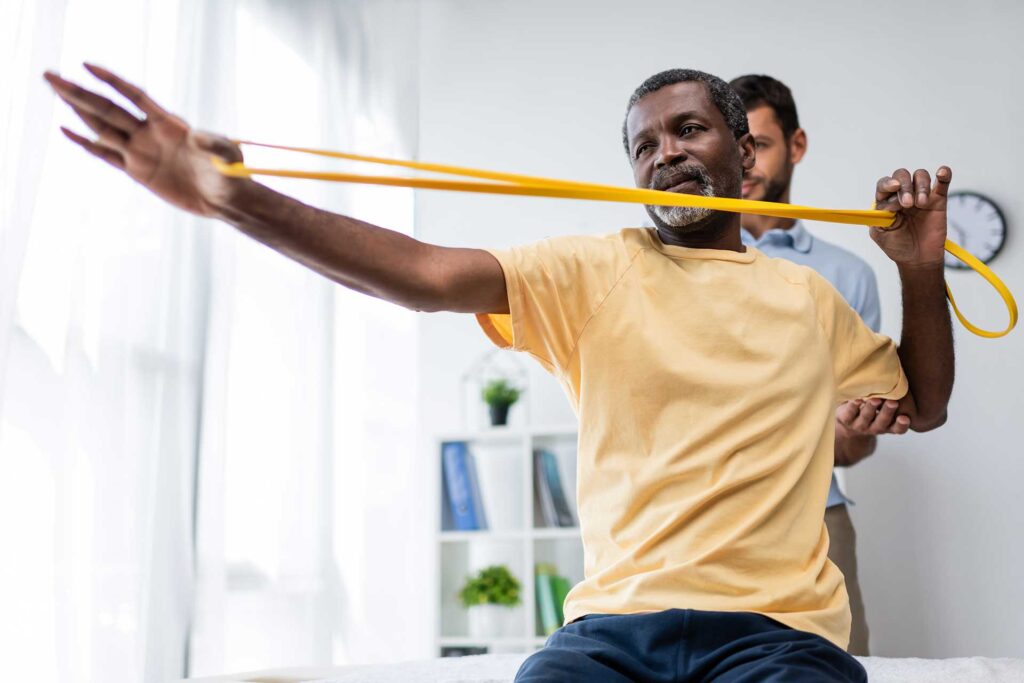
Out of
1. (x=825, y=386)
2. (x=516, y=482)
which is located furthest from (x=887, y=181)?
(x=516, y=482)

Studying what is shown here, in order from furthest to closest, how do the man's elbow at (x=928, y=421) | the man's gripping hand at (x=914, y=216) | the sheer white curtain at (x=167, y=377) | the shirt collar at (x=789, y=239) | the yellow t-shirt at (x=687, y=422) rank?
the shirt collar at (x=789, y=239)
the sheer white curtain at (x=167, y=377)
the man's elbow at (x=928, y=421)
the man's gripping hand at (x=914, y=216)
the yellow t-shirt at (x=687, y=422)

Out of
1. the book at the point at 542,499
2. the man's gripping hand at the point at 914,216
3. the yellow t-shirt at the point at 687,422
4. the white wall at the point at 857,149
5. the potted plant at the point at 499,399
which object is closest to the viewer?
the yellow t-shirt at the point at 687,422

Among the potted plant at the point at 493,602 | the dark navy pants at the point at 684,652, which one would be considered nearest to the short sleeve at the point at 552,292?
the dark navy pants at the point at 684,652

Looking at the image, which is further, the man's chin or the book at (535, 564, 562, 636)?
the book at (535, 564, 562, 636)

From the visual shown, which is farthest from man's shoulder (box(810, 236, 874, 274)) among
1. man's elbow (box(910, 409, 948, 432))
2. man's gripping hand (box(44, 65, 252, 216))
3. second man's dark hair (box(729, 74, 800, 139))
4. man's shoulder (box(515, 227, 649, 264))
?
man's gripping hand (box(44, 65, 252, 216))

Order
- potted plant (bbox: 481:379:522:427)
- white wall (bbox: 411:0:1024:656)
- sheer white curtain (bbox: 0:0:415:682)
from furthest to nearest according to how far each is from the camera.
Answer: potted plant (bbox: 481:379:522:427) < white wall (bbox: 411:0:1024:656) < sheer white curtain (bbox: 0:0:415:682)

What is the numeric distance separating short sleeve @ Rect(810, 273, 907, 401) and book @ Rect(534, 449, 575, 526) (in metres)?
1.87

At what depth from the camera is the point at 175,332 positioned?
2.43 meters

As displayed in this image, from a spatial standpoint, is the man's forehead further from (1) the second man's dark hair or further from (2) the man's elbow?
(1) the second man's dark hair

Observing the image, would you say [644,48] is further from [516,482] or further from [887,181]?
[887,181]

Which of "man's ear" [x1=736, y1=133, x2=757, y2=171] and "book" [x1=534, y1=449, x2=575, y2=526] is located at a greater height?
"man's ear" [x1=736, y1=133, x2=757, y2=171]

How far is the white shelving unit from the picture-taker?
3.18m

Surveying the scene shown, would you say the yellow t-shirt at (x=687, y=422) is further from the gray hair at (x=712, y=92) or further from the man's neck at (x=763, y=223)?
the man's neck at (x=763, y=223)

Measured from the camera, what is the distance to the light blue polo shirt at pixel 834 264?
2.37 m
